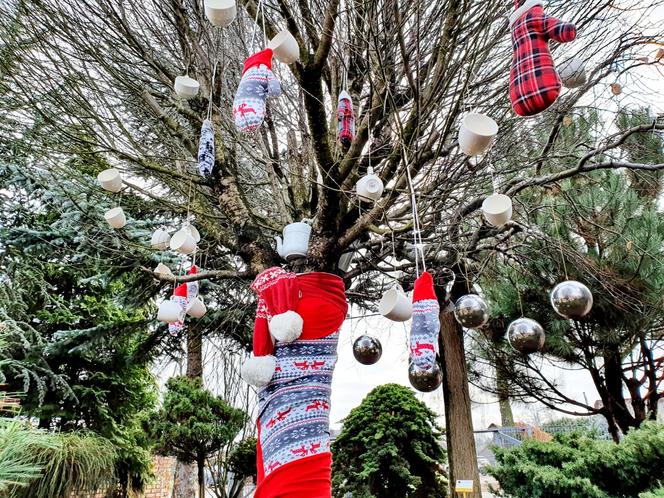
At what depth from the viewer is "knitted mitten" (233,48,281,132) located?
70.6 inches

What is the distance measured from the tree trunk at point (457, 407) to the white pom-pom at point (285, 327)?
2448 millimetres

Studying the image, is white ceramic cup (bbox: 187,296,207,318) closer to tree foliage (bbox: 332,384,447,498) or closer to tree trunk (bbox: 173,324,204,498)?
tree foliage (bbox: 332,384,447,498)

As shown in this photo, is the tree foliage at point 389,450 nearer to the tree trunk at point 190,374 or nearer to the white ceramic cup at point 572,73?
the tree trunk at point 190,374

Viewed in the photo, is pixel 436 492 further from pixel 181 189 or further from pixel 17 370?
pixel 17 370

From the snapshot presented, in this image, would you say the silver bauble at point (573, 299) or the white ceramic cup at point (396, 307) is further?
the silver bauble at point (573, 299)

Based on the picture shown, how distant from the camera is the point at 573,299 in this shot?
2389 mm

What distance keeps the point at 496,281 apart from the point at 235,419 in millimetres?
3223

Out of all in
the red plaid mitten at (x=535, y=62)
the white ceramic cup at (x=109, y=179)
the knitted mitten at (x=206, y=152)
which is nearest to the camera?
the red plaid mitten at (x=535, y=62)

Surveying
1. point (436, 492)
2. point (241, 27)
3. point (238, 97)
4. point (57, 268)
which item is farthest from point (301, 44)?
point (57, 268)

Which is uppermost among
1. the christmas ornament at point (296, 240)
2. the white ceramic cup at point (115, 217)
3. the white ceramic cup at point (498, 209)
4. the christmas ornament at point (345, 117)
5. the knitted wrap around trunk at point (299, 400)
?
the christmas ornament at point (345, 117)

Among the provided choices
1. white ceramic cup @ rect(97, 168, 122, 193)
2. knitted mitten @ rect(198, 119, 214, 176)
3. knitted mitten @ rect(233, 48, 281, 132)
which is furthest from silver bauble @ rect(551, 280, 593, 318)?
white ceramic cup @ rect(97, 168, 122, 193)

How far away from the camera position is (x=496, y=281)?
16.0 ft

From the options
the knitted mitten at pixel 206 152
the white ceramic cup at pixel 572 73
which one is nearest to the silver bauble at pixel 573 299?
the white ceramic cup at pixel 572 73

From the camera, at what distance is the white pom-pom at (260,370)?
83.0 inches
